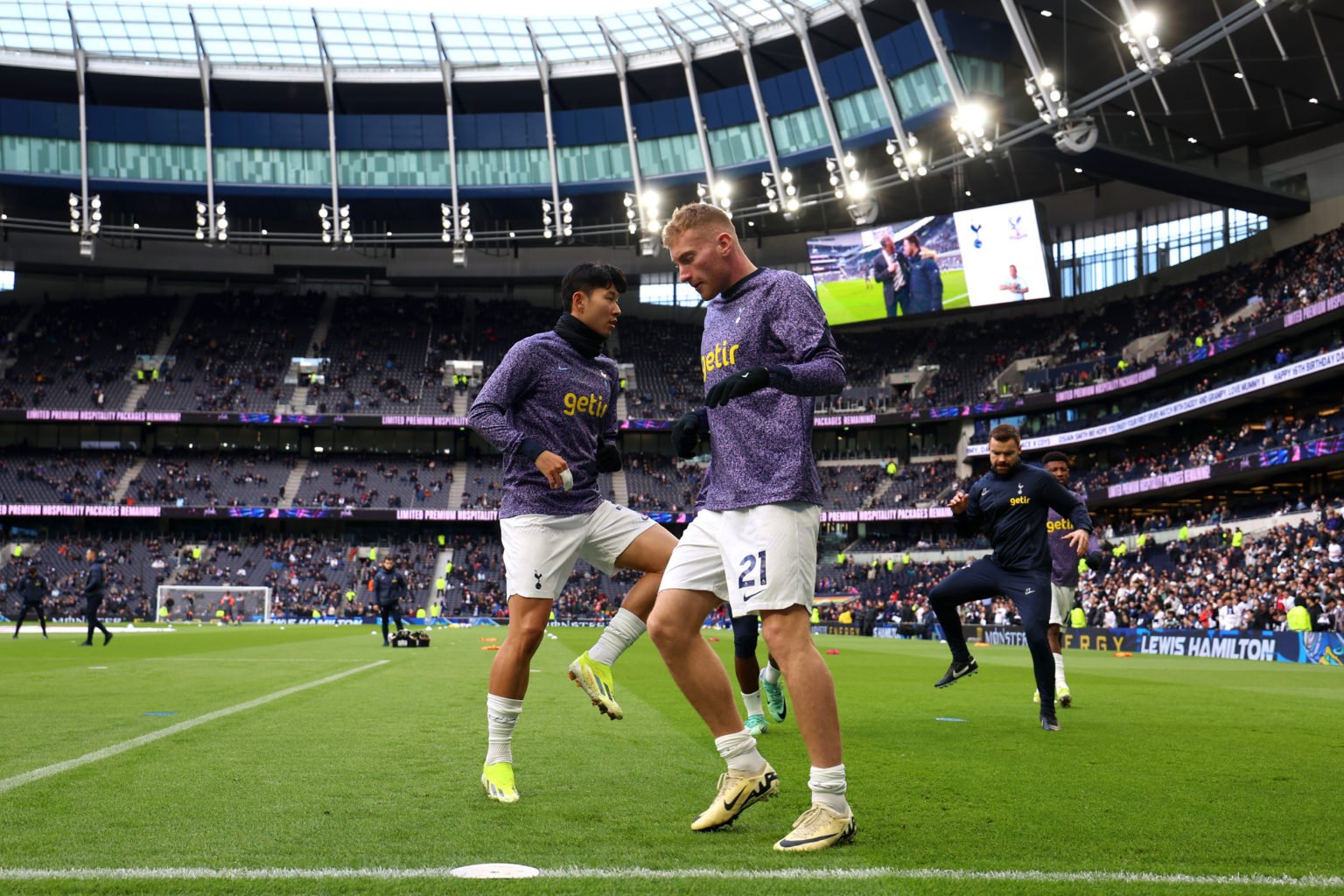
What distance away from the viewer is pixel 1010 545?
30.4 feet

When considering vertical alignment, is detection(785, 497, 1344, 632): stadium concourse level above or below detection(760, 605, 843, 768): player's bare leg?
below

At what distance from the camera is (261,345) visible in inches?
2689

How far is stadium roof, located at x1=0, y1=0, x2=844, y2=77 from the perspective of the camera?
166ft

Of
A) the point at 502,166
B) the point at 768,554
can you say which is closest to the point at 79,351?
the point at 502,166

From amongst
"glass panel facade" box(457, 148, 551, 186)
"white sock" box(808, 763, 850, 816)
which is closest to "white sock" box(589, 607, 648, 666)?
"white sock" box(808, 763, 850, 816)

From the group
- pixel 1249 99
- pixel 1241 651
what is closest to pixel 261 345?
pixel 1249 99

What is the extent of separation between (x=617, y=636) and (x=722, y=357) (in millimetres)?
1623

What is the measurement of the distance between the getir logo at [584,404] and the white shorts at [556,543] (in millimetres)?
508

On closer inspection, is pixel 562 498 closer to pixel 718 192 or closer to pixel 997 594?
pixel 997 594

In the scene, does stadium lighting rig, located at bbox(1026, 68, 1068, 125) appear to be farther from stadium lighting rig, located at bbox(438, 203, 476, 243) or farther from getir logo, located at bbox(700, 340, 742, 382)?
getir logo, located at bbox(700, 340, 742, 382)

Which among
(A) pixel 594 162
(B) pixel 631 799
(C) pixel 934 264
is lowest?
(B) pixel 631 799

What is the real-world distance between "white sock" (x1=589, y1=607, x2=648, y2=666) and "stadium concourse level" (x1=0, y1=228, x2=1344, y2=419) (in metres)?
54.0

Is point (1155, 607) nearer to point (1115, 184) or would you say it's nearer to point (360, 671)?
point (360, 671)

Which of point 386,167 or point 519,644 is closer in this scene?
point 519,644
